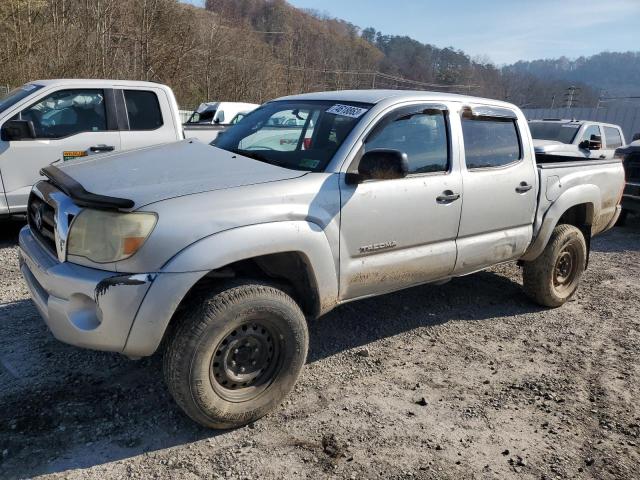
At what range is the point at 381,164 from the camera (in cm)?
303

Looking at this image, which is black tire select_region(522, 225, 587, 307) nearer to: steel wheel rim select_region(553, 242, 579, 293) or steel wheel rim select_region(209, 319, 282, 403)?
steel wheel rim select_region(553, 242, 579, 293)

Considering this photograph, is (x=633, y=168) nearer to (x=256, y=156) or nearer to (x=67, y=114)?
(x=256, y=156)

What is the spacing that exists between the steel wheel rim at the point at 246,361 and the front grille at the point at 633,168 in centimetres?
827

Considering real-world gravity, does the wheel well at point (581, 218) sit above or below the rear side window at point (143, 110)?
below

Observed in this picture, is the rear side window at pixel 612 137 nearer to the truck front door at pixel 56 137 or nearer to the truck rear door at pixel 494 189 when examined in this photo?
the truck rear door at pixel 494 189

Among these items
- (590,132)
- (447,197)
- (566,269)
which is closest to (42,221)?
(447,197)

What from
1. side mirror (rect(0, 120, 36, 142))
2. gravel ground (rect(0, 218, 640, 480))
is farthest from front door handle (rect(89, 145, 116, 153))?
gravel ground (rect(0, 218, 640, 480))

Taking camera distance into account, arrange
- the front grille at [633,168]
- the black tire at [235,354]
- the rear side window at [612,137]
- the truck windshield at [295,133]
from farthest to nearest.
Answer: the rear side window at [612,137], the front grille at [633,168], the truck windshield at [295,133], the black tire at [235,354]

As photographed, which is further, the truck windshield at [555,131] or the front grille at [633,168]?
the truck windshield at [555,131]

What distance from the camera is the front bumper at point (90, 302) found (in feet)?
8.03

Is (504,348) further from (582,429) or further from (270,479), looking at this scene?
(270,479)

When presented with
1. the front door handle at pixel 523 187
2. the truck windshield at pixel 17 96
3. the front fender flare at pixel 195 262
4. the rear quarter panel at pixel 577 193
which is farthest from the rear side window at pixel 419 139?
the truck windshield at pixel 17 96

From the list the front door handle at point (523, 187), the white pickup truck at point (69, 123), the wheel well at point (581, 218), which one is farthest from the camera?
the white pickup truck at point (69, 123)

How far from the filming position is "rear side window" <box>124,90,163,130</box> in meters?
6.55
